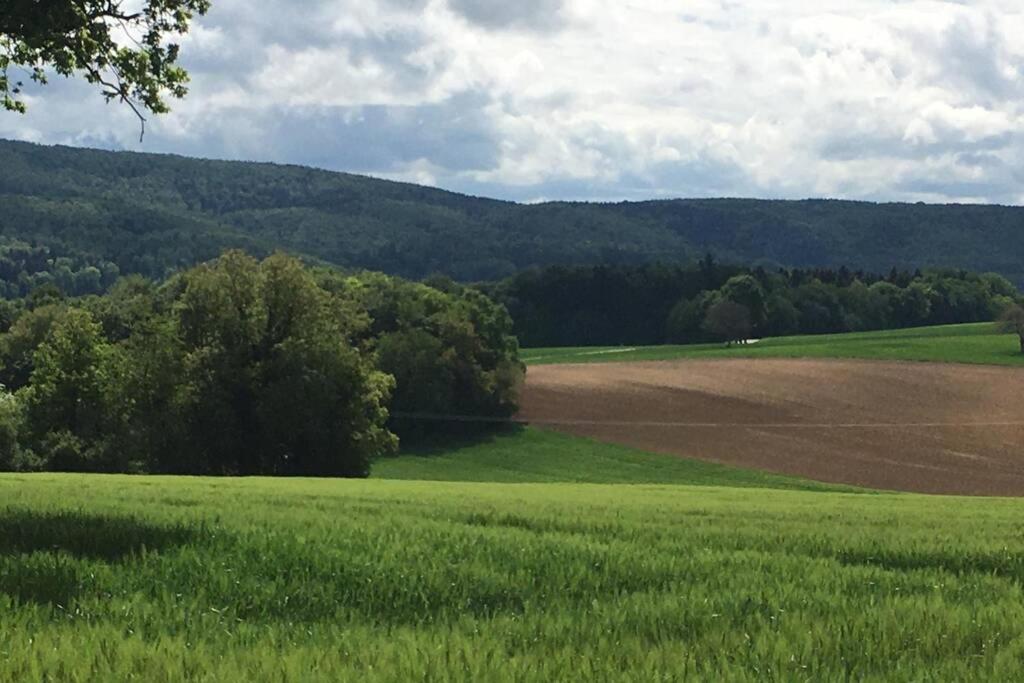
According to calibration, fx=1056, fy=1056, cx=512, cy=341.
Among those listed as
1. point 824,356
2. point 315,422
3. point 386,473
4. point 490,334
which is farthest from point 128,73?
point 824,356

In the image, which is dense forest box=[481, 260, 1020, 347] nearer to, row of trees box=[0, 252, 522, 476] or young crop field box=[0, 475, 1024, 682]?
row of trees box=[0, 252, 522, 476]

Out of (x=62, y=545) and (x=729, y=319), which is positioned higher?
(x=729, y=319)

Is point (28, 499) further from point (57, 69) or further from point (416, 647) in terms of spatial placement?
point (416, 647)

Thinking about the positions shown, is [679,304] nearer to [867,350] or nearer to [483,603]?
[867,350]

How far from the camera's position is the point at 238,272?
5962 cm

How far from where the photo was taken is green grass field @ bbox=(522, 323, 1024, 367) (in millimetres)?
115688

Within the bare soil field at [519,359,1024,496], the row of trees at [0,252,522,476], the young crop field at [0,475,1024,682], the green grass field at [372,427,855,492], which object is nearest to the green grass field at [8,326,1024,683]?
the young crop field at [0,475,1024,682]

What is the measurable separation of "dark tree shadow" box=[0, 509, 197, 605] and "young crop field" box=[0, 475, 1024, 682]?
0.03 meters

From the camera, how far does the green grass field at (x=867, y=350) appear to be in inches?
4555

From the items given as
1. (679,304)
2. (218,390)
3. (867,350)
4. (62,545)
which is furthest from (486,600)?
(679,304)

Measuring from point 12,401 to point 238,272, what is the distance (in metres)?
20.5

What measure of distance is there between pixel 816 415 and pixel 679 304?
293ft

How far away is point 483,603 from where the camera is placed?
831 centimetres

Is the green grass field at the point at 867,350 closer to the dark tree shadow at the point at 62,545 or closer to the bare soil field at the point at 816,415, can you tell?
the bare soil field at the point at 816,415
